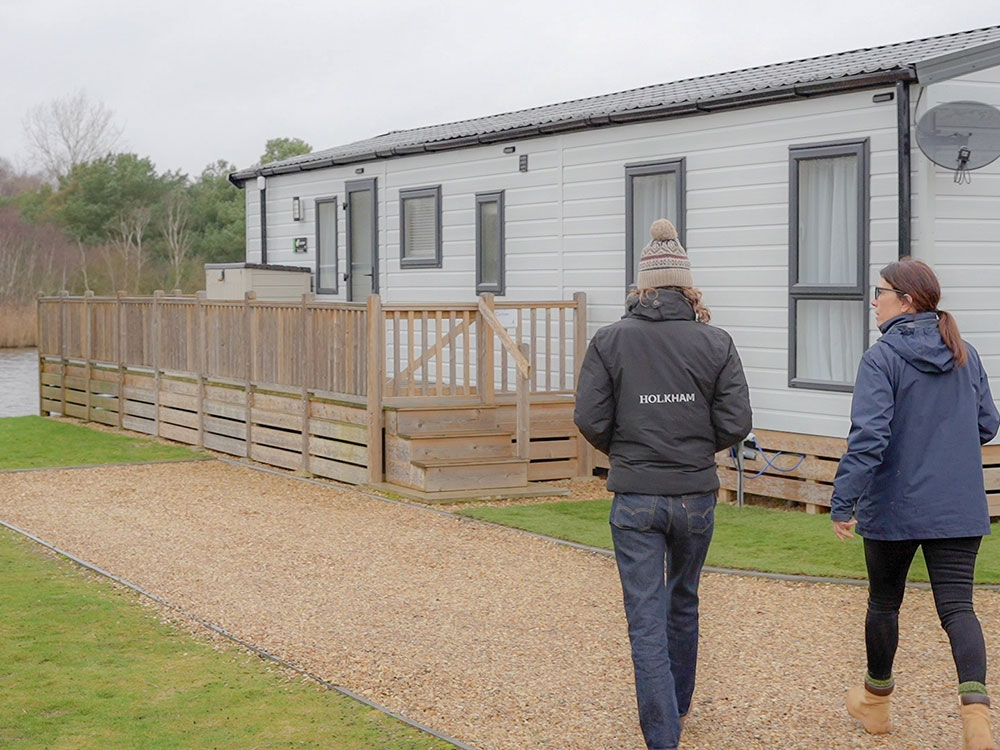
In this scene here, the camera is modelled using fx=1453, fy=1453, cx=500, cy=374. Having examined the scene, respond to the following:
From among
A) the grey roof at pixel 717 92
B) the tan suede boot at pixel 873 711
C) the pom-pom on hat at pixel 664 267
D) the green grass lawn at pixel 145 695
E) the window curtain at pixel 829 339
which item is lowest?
the green grass lawn at pixel 145 695

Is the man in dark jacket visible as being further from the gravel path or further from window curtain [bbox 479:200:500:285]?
window curtain [bbox 479:200:500:285]

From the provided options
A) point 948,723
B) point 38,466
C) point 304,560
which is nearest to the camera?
point 948,723

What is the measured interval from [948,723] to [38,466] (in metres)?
10.1

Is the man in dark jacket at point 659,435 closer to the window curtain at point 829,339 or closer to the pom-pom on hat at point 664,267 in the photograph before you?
the pom-pom on hat at point 664,267

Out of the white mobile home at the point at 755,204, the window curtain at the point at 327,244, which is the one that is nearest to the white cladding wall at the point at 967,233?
the white mobile home at the point at 755,204

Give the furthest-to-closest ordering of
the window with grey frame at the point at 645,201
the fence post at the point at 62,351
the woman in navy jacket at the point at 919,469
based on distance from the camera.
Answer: the fence post at the point at 62,351
the window with grey frame at the point at 645,201
the woman in navy jacket at the point at 919,469

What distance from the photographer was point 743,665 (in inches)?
246

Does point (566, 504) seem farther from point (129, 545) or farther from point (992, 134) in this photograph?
point (992, 134)

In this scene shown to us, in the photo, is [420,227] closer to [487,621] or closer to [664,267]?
[487,621]

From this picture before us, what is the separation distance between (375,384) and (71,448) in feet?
15.9

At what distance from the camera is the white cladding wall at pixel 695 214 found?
34.2ft

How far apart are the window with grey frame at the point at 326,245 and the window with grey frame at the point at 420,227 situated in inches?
70.7

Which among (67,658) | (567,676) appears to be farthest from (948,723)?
(67,658)

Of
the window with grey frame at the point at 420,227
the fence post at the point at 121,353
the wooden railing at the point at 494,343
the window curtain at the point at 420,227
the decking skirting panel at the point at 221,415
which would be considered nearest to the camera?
the wooden railing at the point at 494,343
